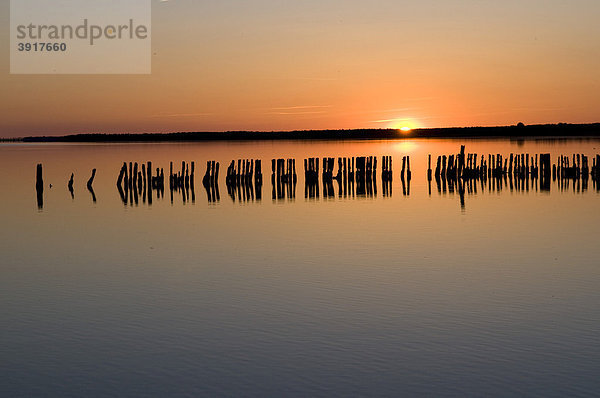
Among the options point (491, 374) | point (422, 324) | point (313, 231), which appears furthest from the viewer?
point (313, 231)

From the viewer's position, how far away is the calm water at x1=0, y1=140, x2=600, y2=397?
9.42 metres

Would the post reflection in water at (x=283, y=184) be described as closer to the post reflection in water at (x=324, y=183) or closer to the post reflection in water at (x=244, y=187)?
the post reflection in water at (x=324, y=183)

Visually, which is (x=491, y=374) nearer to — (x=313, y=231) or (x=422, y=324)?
(x=422, y=324)

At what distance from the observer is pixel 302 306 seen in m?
13.1

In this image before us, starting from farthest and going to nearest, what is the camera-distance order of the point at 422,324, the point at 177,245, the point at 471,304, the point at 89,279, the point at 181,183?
the point at 181,183 → the point at 177,245 → the point at 89,279 → the point at 471,304 → the point at 422,324

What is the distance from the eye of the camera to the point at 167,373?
31.5 feet

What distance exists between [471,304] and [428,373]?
148 inches

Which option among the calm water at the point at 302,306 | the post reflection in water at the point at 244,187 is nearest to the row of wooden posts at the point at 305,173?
the post reflection in water at the point at 244,187

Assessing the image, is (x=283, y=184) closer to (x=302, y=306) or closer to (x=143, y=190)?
(x=143, y=190)

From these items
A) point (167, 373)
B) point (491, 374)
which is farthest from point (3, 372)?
point (491, 374)

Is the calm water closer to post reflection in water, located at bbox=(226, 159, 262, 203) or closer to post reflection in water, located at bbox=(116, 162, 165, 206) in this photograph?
post reflection in water, located at bbox=(116, 162, 165, 206)

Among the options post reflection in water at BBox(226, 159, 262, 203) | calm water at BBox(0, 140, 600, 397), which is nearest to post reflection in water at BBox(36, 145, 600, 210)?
post reflection in water at BBox(226, 159, 262, 203)

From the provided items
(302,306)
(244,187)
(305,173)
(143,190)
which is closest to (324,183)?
(305,173)

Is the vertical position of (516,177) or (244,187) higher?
(516,177)
